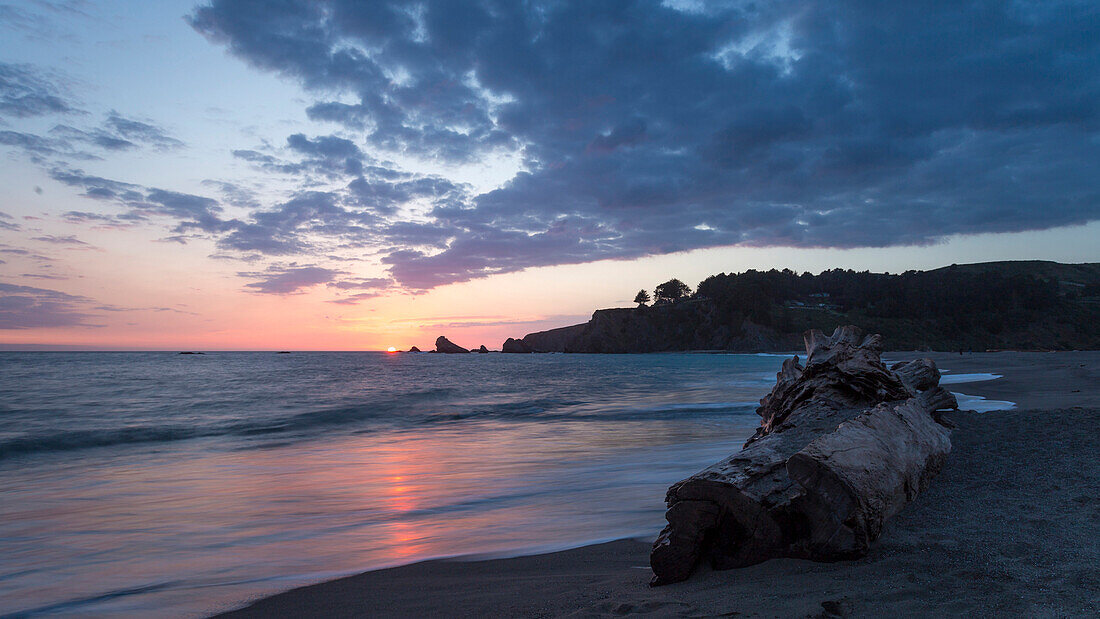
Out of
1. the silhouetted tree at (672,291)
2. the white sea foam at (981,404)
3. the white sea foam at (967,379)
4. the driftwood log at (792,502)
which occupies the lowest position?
the white sea foam at (967,379)

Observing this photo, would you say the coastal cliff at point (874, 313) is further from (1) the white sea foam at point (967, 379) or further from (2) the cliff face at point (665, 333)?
(1) the white sea foam at point (967, 379)

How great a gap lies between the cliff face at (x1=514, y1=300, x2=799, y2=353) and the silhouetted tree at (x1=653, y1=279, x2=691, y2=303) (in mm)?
7882

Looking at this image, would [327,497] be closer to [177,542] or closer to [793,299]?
[177,542]

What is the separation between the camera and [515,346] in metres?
160

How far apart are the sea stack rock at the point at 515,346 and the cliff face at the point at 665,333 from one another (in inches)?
417

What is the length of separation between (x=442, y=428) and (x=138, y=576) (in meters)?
10.1

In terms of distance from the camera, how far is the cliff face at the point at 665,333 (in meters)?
109

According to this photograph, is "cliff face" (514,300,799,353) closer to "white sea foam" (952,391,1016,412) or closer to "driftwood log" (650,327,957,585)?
"white sea foam" (952,391,1016,412)

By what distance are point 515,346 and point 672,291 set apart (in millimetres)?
49106

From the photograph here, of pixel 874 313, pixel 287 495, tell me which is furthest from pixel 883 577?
pixel 874 313

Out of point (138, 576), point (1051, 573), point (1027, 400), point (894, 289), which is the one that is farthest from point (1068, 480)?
point (894, 289)

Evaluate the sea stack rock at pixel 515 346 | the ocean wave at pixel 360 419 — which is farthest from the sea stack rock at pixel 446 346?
the ocean wave at pixel 360 419

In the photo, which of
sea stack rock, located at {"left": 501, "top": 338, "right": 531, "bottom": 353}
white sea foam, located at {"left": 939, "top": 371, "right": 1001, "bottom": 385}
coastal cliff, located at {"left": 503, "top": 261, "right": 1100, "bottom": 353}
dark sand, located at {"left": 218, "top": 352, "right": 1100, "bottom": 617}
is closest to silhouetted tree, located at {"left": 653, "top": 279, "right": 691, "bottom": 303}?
coastal cliff, located at {"left": 503, "top": 261, "right": 1100, "bottom": 353}

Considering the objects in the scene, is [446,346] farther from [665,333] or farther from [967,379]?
[967,379]
